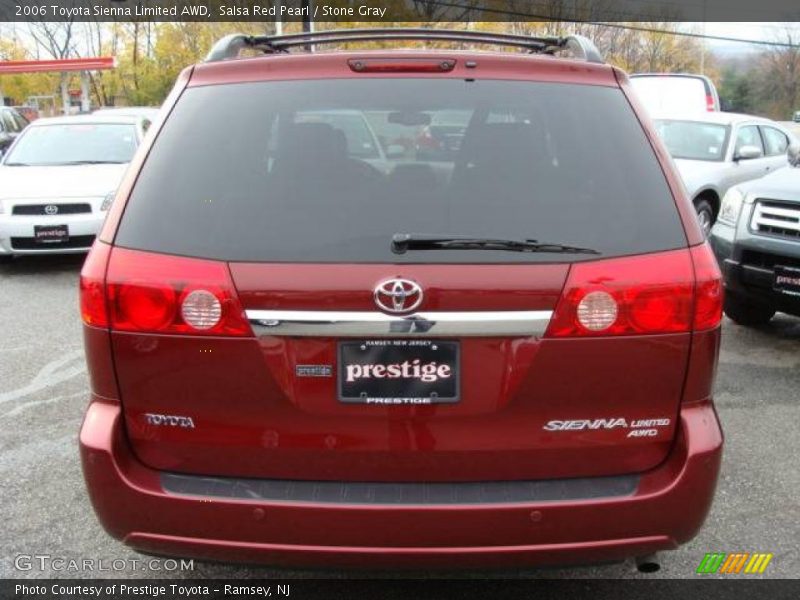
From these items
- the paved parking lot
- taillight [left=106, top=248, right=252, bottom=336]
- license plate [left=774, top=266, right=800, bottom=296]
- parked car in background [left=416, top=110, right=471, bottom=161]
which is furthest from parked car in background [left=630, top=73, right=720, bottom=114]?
taillight [left=106, top=248, right=252, bottom=336]

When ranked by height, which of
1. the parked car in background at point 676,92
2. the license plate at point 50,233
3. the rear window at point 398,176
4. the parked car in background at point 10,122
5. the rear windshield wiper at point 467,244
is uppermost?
the rear window at point 398,176

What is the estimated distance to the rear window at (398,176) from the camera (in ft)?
7.15

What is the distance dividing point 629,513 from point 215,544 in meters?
1.16

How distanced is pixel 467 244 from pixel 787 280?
3.89 m

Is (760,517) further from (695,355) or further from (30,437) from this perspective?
(30,437)

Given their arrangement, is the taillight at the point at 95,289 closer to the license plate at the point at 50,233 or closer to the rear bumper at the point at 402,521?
the rear bumper at the point at 402,521

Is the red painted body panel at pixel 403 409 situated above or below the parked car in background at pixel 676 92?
above

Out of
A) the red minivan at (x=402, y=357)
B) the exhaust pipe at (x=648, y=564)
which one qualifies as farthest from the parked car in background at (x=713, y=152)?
the red minivan at (x=402, y=357)

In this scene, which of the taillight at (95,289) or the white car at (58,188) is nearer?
the taillight at (95,289)

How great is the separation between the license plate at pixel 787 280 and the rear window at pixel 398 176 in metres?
3.37

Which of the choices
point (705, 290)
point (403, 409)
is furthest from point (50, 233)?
point (705, 290)

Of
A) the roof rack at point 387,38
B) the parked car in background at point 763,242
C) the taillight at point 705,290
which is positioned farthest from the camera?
the parked car in background at point 763,242

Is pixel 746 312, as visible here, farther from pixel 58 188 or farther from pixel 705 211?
pixel 58 188

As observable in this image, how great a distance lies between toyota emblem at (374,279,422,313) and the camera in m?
2.09
